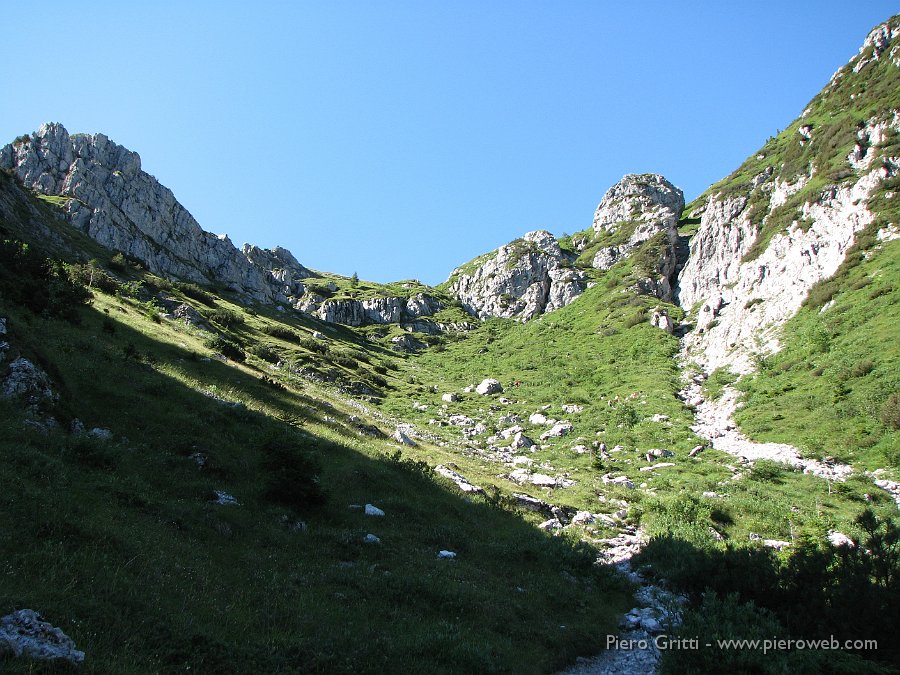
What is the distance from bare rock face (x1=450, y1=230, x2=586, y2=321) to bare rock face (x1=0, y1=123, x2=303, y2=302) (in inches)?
2768

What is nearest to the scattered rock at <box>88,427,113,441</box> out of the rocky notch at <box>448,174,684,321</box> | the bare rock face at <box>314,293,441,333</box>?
the rocky notch at <box>448,174,684,321</box>

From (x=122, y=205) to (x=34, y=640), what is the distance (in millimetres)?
126286

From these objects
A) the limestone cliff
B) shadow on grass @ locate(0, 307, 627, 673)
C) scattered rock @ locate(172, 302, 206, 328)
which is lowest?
shadow on grass @ locate(0, 307, 627, 673)

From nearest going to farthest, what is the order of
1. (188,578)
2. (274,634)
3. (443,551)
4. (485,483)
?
(274,634) → (188,578) → (443,551) → (485,483)

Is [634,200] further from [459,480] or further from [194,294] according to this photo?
[459,480]

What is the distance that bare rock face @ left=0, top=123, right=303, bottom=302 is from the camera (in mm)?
90925

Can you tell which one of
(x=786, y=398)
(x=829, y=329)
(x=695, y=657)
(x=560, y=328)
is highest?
(x=560, y=328)

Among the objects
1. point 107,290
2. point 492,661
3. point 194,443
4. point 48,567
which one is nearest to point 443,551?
point 492,661

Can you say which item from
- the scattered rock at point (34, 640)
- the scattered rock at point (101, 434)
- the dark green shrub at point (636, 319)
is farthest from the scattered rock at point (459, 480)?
the dark green shrub at point (636, 319)

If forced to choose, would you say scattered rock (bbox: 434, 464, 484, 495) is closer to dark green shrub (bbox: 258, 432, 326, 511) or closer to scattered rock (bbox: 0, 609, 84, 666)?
dark green shrub (bbox: 258, 432, 326, 511)

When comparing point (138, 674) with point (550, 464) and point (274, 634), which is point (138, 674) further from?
point (550, 464)

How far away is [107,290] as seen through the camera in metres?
39.0

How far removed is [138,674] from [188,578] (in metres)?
3.18

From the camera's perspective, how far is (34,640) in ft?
17.3
